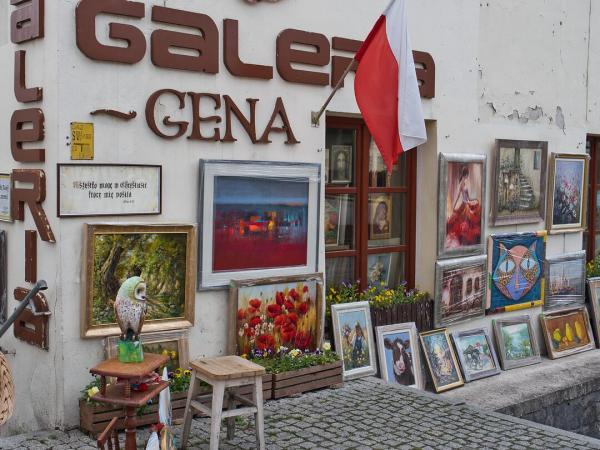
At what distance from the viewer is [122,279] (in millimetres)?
5617

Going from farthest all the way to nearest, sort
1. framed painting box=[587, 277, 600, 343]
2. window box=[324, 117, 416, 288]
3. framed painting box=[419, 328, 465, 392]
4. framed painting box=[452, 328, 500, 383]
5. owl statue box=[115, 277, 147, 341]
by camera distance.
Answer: framed painting box=[587, 277, 600, 343]
framed painting box=[452, 328, 500, 383]
framed painting box=[419, 328, 465, 392]
window box=[324, 117, 416, 288]
owl statue box=[115, 277, 147, 341]

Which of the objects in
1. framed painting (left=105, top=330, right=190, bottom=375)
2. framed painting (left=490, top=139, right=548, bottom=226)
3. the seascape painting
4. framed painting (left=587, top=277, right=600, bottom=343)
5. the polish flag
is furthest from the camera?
framed painting (left=587, top=277, right=600, bottom=343)

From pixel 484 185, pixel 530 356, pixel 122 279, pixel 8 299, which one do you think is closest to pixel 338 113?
pixel 484 185

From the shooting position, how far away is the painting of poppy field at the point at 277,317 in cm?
625

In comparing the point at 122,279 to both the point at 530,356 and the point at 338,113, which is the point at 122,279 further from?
the point at 530,356

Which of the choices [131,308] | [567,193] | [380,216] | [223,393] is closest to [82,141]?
[131,308]

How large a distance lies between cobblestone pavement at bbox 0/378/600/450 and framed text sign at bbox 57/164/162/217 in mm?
1570

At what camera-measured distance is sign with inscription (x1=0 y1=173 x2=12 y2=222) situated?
6012 millimetres

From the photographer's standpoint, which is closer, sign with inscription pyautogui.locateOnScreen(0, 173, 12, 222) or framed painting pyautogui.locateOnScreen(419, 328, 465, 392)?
sign with inscription pyautogui.locateOnScreen(0, 173, 12, 222)

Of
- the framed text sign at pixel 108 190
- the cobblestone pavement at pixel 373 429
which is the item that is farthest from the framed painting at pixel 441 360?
the framed text sign at pixel 108 190

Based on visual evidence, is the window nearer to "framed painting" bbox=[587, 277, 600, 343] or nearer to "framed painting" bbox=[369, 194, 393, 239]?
"framed painting" bbox=[369, 194, 393, 239]

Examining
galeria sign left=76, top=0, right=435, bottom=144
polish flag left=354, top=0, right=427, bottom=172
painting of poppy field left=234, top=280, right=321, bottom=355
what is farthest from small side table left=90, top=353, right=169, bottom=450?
polish flag left=354, top=0, right=427, bottom=172

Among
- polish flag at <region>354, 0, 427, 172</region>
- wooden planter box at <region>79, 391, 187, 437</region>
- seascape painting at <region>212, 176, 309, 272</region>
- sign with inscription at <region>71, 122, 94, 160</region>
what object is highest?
polish flag at <region>354, 0, 427, 172</region>

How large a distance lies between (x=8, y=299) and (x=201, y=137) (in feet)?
6.60
